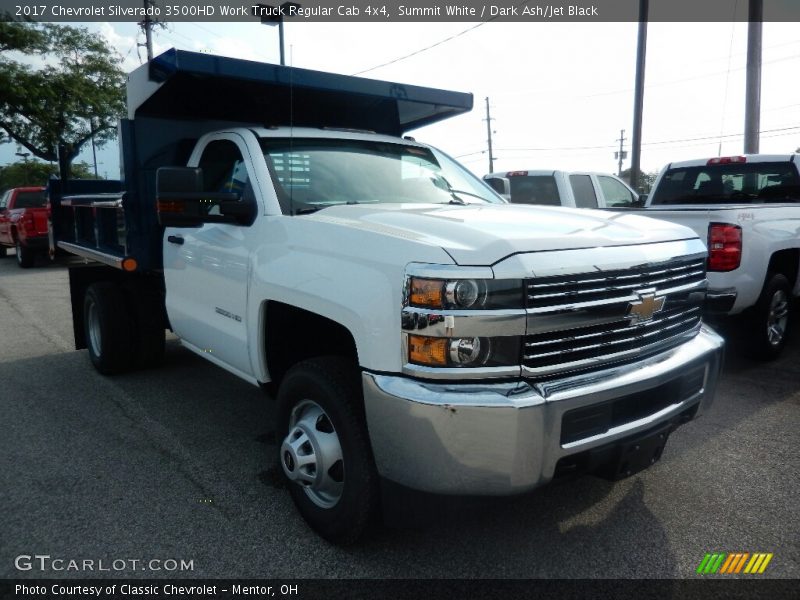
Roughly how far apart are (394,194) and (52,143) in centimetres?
3103

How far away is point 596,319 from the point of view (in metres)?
2.46

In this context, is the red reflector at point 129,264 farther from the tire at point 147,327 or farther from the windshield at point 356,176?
the windshield at point 356,176

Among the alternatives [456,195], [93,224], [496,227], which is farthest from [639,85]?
[496,227]

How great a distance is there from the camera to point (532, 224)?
9.05 feet

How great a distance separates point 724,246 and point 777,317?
1364mm

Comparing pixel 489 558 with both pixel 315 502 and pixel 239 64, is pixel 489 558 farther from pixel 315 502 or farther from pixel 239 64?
pixel 239 64

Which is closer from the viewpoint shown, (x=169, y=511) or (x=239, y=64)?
(x=169, y=511)


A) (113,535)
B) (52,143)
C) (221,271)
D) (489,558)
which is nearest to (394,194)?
(221,271)

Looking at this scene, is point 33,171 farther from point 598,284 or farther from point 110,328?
point 598,284

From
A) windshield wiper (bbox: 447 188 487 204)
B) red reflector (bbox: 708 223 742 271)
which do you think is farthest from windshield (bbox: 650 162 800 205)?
windshield wiper (bbox: 447 188 487 204)

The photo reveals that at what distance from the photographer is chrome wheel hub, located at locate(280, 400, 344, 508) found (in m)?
2.79

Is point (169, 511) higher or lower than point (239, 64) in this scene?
lower

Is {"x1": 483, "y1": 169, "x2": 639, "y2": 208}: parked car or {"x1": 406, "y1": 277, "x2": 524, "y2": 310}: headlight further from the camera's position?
{"x1": 483, "y1": 169, "x2": 639, "y2": 208}: parked car

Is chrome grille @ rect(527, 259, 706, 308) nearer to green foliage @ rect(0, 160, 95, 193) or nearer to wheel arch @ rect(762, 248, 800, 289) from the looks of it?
wheel arch @ rect(762, 248, 800, 289)
